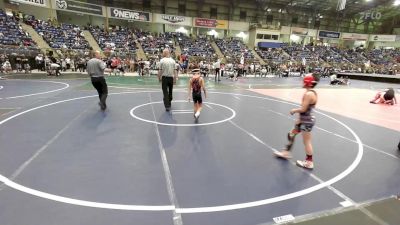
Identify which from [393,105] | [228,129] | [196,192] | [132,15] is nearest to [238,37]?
[132,15]

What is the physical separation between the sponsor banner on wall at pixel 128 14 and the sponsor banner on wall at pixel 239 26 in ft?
45.4

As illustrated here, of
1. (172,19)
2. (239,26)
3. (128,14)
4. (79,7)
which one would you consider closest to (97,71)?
(79,7)

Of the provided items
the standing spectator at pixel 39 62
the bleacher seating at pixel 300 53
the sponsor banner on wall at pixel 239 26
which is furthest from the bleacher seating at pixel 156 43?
the bleacher seating at pixel 300 53

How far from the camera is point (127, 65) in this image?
23.4 m

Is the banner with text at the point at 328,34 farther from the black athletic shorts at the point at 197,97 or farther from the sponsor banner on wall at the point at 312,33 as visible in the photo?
the black athletic shorts at the point at 197,97

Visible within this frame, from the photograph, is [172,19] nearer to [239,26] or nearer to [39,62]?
[239,26]

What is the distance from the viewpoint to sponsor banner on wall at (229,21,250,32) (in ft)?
136

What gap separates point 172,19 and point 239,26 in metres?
11.8

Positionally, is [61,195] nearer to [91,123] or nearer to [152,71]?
[91,123]

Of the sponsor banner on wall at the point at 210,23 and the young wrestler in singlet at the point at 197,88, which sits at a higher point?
the sponsor banner on wall at the point at 210,23

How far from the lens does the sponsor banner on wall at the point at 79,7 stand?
1119 inches

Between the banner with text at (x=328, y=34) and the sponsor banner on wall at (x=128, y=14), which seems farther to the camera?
the banner with text at (x=328, y=34)

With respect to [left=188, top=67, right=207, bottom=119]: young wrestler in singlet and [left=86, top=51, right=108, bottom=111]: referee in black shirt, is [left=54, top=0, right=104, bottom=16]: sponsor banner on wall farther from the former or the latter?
[left=188, top=67, right=207, bottom=119]: young wrestler in singlet

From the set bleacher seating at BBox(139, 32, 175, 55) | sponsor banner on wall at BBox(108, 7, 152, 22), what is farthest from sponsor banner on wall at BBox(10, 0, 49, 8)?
bleacher seating at BBox(139, 32, 175, 55)
